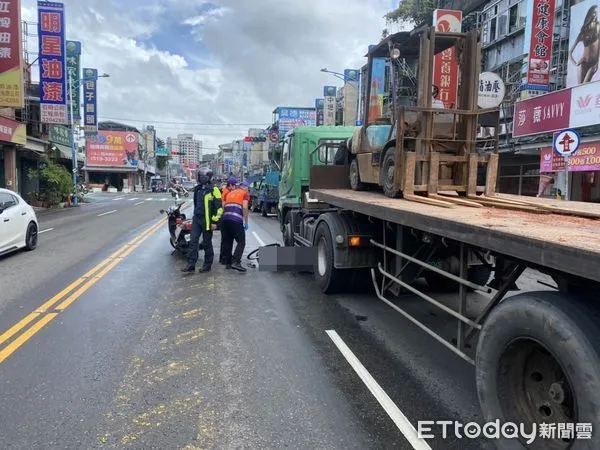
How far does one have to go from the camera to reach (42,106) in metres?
27.0

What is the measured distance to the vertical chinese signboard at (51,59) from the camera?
88.1ft

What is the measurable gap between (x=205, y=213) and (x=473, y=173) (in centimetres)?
484

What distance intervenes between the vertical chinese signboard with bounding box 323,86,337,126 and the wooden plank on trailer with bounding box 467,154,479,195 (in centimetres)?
4140

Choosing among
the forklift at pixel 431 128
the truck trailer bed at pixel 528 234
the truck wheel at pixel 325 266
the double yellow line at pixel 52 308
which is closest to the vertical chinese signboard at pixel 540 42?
the forklift at pixel 431 128

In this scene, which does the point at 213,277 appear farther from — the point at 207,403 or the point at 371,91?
the point at 207,403

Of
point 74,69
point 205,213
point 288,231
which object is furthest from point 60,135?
point 205,213

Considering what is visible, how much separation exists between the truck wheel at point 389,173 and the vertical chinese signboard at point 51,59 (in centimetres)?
2473

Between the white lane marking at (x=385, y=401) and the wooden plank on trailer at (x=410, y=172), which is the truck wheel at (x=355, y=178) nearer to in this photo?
the wooden plank on trailer at (x=410, y=172)

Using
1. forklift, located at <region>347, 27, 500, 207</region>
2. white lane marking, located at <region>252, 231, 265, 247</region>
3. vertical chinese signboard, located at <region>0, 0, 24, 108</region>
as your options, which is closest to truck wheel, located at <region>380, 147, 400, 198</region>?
forklift, located at <region>347, 27, 500, 207</region>

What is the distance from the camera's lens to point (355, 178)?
8969 mm

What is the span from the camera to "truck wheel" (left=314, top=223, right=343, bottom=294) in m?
7.21

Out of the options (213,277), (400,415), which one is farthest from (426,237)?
Answer: (213,277)

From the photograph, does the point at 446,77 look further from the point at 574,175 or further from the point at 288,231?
the point at 574,175

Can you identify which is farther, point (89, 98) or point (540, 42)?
point (89, 98)
